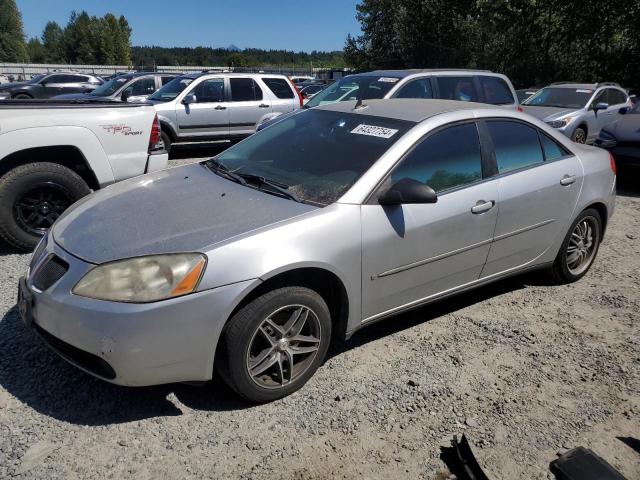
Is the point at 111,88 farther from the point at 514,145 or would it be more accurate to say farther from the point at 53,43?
the point at 53,43

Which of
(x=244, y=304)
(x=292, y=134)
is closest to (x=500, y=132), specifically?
(x=292, y=134)

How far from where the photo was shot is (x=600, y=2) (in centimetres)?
2138

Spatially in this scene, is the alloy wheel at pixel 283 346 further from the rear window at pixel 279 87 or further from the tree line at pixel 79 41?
the tree line at pixel 79 41

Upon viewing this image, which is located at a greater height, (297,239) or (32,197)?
(297,239)

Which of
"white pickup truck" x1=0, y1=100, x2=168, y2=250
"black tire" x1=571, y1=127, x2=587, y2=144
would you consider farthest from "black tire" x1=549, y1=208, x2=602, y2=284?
"black tire" x1=571, y1=127, x2=587, y2=144

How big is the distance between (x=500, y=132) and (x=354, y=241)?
161 cm

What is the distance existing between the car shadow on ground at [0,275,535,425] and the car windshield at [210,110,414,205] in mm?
1244

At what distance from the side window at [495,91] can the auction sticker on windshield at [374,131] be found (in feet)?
20.0

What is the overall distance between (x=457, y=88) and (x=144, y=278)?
7271 mm

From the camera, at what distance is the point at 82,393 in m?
2.90

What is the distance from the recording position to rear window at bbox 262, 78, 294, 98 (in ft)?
37.4

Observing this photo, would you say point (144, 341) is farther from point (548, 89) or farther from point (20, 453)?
point (548, 89)

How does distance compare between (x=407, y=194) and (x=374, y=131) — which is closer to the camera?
(x=407, y=194)

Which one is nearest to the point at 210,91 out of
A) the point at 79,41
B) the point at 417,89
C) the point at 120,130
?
the point at 417,89
